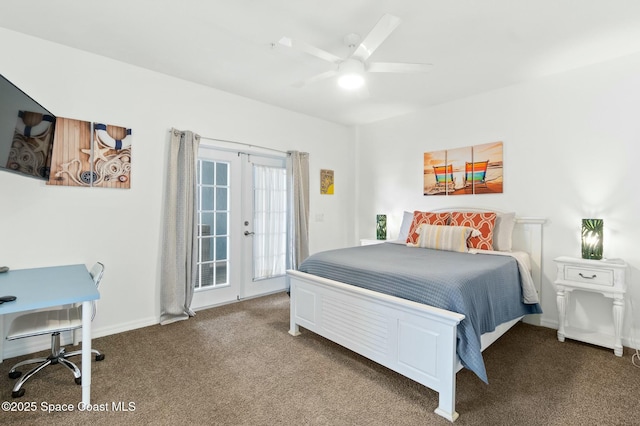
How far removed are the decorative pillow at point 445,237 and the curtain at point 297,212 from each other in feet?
5.38

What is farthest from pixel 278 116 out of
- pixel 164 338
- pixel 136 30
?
pixel 164 338

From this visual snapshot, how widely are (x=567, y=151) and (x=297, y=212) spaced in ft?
10.3

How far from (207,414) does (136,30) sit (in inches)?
112

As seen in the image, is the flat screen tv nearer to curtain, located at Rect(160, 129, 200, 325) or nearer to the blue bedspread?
curtain, located at Rect(160, 129, 200, 325)

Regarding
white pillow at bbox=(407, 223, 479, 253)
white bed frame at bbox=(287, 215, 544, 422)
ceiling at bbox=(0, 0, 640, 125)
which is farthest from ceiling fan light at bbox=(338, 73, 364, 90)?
white pillow at bbox=(407, 223, 479, 253)

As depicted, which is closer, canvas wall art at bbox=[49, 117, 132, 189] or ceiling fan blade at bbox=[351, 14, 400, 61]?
ceiling fan blade at bbox=[351, 14, 400, 61]

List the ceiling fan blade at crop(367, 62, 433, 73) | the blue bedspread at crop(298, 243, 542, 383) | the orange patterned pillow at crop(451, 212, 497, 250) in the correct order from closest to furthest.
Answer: the blue bedspread at crop(298, 243, 542, 383), the ceiling fan blade at crop(367, 62, 433, 73), the orange patterned pillow at crop(451, 212, 497, 250)

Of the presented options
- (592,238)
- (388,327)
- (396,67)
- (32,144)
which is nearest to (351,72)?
(396,67)

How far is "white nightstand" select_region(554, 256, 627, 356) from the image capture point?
2557mm

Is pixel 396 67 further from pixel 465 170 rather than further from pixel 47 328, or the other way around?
pixel 47 328

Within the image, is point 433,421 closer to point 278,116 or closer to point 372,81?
point 372,81

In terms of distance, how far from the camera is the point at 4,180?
2.44 metres

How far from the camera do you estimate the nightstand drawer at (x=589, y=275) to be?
2.60 m

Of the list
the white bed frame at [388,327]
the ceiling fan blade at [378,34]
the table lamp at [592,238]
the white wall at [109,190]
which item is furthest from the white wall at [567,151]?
the white wall at [109,190]
